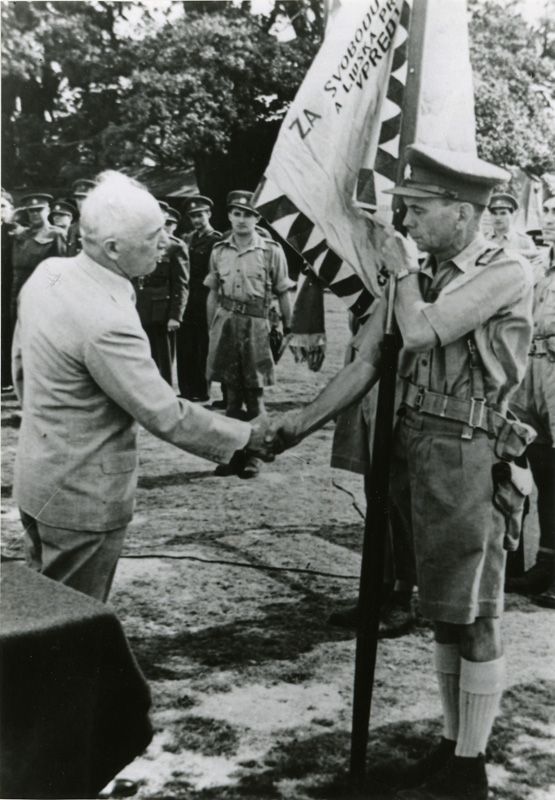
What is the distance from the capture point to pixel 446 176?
115 inches

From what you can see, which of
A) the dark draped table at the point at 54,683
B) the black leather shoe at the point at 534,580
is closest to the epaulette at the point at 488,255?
the dark draped table at the point at 54,683

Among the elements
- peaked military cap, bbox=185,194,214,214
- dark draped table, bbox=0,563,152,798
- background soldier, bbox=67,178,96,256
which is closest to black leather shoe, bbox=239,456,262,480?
background soldier, bbox=67,178,96,256

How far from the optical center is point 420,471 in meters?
A: 3.06

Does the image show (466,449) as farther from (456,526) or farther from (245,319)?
(245,319)

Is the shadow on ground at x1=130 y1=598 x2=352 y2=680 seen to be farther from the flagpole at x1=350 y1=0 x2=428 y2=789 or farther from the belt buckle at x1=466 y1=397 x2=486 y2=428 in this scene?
the belt buckle at x1=466 y1=397 x2=486 y2=428

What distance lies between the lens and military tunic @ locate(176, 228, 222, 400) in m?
11.1

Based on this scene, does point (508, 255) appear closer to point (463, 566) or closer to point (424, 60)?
point (424, 60)

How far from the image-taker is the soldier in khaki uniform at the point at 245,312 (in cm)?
816

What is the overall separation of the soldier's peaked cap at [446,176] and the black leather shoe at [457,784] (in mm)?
1841

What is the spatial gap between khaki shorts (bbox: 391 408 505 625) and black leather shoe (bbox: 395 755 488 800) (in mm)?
490

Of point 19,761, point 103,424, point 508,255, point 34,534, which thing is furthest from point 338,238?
point 19,761

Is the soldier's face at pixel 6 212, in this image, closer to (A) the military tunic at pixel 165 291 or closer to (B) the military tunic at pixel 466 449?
(A) the military tunic at pixel 165 291

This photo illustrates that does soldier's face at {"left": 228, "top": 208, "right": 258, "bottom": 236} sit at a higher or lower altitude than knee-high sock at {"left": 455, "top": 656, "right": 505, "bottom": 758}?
higher

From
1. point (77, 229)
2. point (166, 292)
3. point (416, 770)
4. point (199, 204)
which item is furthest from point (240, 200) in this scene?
point (416, 770)
